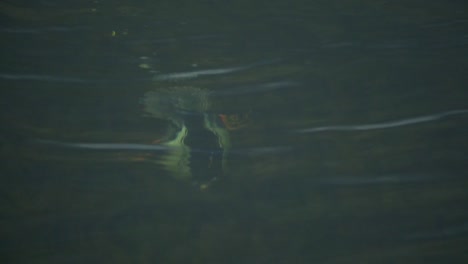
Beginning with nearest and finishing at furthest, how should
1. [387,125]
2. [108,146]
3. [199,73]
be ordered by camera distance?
[108,146] < [387,125] < [199,73]

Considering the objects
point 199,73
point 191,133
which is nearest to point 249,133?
point 191,133

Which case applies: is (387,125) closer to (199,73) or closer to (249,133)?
(249,133)

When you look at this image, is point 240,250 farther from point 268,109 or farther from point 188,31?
point 188,31

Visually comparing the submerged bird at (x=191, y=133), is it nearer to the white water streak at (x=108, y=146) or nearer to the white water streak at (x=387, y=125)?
the white water streak at (x=108, y=146)

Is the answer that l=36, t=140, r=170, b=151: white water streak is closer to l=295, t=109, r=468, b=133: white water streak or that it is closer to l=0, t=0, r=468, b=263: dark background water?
l=0, t=0, r=468, b=263: dark background water

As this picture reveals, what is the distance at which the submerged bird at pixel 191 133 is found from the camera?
1.25 metres

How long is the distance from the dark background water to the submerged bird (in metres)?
0.04

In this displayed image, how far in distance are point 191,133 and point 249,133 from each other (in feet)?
0.59

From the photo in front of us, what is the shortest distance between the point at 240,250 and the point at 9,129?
810mm

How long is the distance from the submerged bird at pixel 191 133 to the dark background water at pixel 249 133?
0.12ft

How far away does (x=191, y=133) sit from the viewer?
4.58 ft

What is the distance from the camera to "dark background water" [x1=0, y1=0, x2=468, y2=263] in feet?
3.48

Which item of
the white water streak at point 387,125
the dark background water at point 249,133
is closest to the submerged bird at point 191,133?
the dark background water at point 249,133

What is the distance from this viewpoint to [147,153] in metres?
1.30
